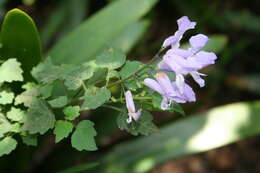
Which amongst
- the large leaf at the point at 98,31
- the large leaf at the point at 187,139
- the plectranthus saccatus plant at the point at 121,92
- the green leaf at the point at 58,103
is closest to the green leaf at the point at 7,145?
the plectranthus saccatus plant at the point at 121,92

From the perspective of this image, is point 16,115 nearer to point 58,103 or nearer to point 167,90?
point 58,103

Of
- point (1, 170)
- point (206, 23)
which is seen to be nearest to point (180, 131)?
point (1, 170)

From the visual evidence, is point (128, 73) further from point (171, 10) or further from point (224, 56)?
point (171, 10)

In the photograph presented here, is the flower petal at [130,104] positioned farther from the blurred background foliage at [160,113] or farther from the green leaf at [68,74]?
the blurred background foliage at [160,113]

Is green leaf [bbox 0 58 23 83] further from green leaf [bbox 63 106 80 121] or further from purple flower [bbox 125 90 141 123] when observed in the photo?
purple flower [bbox 125 90 141 123]

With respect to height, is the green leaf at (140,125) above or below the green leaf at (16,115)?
below

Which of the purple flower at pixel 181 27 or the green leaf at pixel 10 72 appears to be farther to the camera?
the green leaf at pixel 10 72
